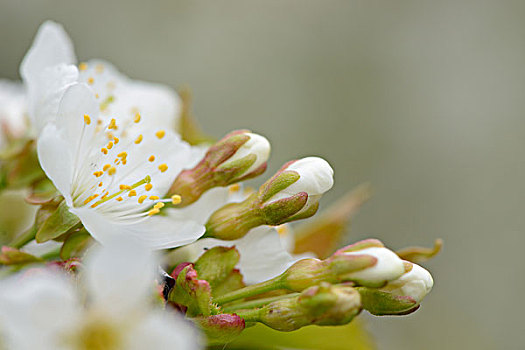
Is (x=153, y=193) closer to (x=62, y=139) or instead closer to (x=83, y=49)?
(x=62, y=139)

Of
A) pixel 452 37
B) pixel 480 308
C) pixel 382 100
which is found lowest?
pixel 480 308

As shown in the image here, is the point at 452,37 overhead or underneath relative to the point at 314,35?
overhead

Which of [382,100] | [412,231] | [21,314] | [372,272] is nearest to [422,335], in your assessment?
[412,231]

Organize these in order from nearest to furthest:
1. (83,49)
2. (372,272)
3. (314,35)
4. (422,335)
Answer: (372,272)
(422,335)
(83,49)
(314,35)

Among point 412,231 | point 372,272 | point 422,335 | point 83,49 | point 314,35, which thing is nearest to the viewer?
point 372,272

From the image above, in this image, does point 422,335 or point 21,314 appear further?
point 422,335

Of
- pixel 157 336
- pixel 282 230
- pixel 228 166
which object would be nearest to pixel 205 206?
pixel 228 166

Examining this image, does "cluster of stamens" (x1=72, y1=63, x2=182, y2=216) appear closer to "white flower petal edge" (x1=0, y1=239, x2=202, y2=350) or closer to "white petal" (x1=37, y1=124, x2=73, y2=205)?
"white petal" (x1=37, y1=124, x2=73, y2=205)
